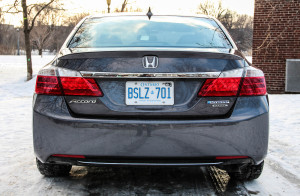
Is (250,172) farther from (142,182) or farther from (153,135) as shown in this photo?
(153,135)

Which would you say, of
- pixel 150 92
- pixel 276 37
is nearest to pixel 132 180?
pixel 150 92

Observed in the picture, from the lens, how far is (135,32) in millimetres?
3480

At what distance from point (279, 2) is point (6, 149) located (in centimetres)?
1104

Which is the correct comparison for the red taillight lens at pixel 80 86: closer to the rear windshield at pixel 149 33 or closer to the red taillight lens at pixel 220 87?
the rear windshield at pixel 149 33

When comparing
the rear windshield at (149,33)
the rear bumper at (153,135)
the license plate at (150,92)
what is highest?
the rear windshield at (149,33)

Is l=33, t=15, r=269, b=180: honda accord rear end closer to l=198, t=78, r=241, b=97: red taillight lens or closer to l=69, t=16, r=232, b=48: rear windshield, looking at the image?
l=198, t=78, r=241, b=97: red taillight lens

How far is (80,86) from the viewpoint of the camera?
8.87 feet

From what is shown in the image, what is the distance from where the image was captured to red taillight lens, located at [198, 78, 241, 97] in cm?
268

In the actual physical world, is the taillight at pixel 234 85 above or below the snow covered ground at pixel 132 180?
above

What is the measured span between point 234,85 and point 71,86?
1.16 meters

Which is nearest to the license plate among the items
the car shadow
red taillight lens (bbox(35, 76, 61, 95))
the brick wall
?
red taillight lens (bbox(35, 76, 61, 95))

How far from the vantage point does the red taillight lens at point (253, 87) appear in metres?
2.79

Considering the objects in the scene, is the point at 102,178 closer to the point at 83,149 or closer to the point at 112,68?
the point at 83,149

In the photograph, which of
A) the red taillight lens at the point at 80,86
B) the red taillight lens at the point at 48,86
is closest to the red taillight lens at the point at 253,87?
the red taillight lens at the point at 80,86
